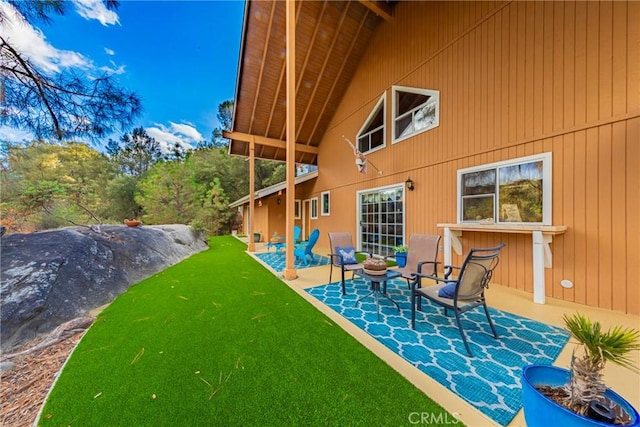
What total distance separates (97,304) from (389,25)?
994 centimetres

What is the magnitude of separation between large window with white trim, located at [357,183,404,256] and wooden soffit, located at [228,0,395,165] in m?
4.27

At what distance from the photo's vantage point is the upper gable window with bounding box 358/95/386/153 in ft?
23.2

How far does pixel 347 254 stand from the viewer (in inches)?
179

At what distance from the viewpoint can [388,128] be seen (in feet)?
22.0

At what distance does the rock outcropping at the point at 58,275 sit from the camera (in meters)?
3.06

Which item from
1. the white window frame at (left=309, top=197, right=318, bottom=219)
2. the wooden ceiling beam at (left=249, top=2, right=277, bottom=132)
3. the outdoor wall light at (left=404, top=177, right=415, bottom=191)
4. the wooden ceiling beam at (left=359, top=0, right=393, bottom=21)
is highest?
the wooden ceiling beam at (left=359, top=0, right=393, bottom=21)

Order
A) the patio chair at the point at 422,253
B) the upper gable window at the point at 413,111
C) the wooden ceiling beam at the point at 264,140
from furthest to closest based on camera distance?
the wooden ceiling beam at the point at 264,140 < the upper gable window at the point at 413,111 < the patio chair at the point at 422,253

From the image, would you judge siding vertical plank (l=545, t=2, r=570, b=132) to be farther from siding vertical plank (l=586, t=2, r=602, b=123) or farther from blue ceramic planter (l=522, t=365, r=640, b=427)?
blue ceramic planter (l=522, t=365, r=640, b=427)

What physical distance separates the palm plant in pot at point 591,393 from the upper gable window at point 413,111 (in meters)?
5.16

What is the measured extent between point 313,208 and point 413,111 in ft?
20.0

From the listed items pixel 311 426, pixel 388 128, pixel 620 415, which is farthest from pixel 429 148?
pixel 311 426

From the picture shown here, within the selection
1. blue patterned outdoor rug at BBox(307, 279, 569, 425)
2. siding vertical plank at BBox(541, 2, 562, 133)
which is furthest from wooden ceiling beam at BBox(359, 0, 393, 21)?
blue patterned outdoor rug at BBox(307, 279, 569, 425)

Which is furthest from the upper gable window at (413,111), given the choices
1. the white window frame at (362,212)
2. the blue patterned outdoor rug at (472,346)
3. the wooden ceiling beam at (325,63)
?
the blue patterned outdoor rug at (472,346)

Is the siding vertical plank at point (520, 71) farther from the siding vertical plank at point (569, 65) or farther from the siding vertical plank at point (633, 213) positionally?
the siding vertical plank at point (633, 213)
